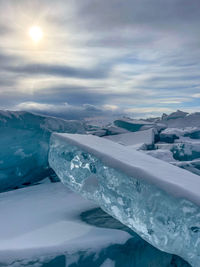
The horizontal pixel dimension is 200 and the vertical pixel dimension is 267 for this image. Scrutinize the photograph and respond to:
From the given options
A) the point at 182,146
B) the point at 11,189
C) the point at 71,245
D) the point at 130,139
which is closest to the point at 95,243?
the point at 71,245

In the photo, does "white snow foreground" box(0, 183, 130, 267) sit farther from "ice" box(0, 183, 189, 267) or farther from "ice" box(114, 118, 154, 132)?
"ice" box(114, 118, 154, 132)

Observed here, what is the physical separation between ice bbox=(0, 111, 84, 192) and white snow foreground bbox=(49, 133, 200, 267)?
5.90 ft

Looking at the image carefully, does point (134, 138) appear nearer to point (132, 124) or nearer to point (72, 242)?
point (132, 124)

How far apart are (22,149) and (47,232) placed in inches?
78.2

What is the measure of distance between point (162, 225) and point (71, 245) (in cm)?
66

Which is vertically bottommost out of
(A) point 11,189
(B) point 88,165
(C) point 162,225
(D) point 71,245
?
(A) point 11,189

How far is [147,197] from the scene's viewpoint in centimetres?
144

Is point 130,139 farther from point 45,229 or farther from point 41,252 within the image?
point 41,252

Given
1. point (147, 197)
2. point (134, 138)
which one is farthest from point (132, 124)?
point (147, 197)

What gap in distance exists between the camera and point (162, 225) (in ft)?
4.50

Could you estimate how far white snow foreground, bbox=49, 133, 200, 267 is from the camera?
4.20ft

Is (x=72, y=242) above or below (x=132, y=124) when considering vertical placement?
below

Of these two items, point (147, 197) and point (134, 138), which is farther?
point (134, 138)

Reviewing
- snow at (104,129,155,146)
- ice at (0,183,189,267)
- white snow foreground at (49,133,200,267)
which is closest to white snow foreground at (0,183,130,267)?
ice at (0,183,189,267)
